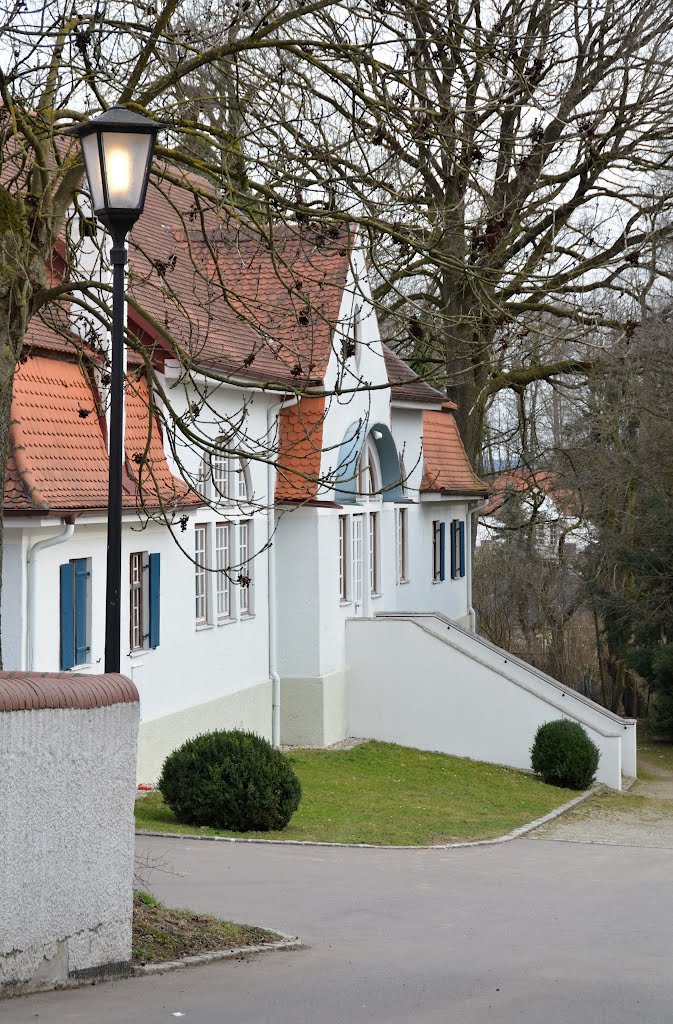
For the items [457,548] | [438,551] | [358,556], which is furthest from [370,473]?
[457,548]

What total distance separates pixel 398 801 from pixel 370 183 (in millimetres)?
12703

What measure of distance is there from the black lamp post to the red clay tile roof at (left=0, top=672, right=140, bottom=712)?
0.56 meters

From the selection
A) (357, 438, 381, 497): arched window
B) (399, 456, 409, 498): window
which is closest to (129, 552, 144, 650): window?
(399, 456, 409, 498): window

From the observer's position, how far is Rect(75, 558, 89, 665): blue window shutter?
16344 mm

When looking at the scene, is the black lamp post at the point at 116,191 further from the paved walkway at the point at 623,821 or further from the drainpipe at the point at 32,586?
the paved walkway at the point at 623,821

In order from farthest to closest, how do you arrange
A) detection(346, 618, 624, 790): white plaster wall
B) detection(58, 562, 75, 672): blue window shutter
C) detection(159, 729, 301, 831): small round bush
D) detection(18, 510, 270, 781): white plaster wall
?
detection(346, 618, 624, 790): white plaster wall < detection(58, 562, 75, 672): blue window shutter < detection(18, 510, 270, 781): white plaster wall < detection(159, 729, 301, 831): small round bush

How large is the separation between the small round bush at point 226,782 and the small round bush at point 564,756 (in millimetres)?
9522

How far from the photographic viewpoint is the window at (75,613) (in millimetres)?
15836

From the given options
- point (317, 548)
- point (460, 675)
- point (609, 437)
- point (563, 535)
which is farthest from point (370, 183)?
point (563, 535)

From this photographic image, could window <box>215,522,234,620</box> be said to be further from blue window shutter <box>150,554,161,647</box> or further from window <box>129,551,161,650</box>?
window <box>129,551,161,650</box>

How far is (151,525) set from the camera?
18.2m

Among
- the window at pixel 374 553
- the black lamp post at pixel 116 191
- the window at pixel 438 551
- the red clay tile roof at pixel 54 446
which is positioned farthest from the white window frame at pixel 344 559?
the black lamp post at pixel 116 191

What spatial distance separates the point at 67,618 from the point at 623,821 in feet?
34.9

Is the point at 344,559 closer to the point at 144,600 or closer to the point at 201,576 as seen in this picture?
the point at 201,576
